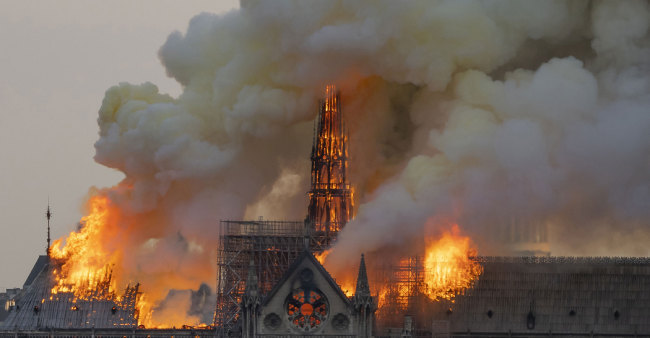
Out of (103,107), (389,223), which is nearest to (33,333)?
(103,107)

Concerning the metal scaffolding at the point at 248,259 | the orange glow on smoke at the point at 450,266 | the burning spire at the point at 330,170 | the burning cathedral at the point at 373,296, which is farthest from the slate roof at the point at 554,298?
the burning spire at the point at 330,170

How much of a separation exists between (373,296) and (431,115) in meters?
21.0

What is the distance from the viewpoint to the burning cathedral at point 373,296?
409 ft

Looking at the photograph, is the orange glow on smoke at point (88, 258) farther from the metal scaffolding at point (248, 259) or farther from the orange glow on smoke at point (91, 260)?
the metal scaffolding at point (248, 259)

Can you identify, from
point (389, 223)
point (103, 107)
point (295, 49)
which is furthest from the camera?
point (103, 107)

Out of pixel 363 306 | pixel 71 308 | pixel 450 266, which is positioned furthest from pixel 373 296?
pixel 71 308

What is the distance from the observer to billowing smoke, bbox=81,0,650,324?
134 meters

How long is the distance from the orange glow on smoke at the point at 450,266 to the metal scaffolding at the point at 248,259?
10303 mm

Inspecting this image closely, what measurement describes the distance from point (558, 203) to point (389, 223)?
13.9m

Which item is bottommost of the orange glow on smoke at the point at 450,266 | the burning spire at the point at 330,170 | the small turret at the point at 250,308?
the small turret at the point at 250,308

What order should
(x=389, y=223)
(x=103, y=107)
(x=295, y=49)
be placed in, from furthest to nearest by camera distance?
1. (x=103, y=107)
2. (x=295, y=49)
3. (x=389, y=223)

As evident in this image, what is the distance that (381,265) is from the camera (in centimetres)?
13462

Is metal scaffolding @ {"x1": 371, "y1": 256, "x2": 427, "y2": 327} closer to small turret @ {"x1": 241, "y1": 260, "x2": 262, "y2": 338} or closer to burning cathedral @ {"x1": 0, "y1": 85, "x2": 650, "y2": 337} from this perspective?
burning cathedral @ {"x1": 0, "y1": 85, "x2": 650, "y2": 337}

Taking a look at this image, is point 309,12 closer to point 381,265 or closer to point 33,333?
point 381,265
